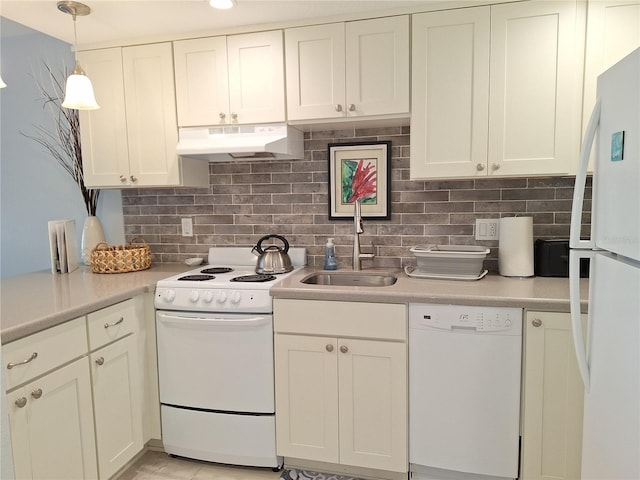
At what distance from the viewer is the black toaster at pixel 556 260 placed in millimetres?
2109

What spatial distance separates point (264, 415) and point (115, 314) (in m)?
0.86

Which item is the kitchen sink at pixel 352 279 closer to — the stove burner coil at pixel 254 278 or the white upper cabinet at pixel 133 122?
the stove burner coil at pixel 254 278

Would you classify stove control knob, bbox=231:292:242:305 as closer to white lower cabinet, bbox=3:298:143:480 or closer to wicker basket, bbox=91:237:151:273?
white lower cabinet, bbox=3:298:143:480

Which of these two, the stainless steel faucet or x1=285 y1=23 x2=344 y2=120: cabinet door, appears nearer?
x1=285 y1=23 x2=344 y2=120: cabinet door

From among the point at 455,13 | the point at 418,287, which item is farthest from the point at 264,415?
the point at 455,13

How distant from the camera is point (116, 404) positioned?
6.57 feet

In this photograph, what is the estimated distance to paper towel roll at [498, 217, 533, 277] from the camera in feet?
6.93

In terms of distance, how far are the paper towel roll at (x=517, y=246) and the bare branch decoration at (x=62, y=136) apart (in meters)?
2.53

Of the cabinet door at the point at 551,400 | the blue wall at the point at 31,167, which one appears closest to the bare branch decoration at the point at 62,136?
the blue wall at the point at 31,167

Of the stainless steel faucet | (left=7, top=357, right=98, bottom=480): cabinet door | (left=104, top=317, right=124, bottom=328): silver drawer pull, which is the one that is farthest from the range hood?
(left=7, top=357, right=98, bottom=480): cabinet door

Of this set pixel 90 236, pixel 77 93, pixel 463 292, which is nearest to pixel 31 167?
pixel 90 236

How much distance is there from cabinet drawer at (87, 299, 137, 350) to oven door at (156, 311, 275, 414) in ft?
0.48

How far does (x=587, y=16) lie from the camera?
6.27 ft

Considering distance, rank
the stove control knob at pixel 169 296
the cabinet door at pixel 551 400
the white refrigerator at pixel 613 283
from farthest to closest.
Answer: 1. the stove control knob at pixel 169 296
2. the cabinet door at pixel 551 400
3. the white refrigerator at pixel 613 283
